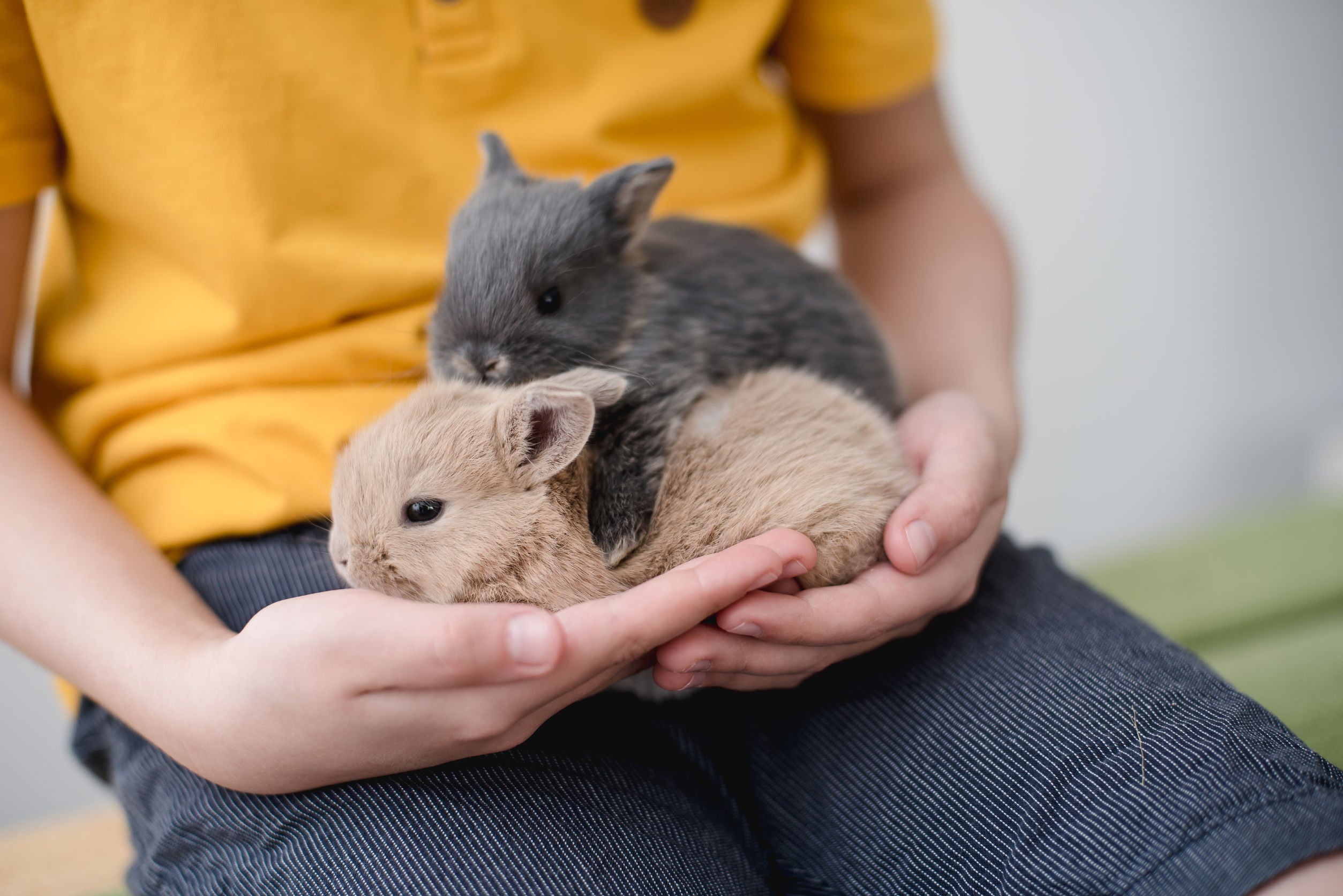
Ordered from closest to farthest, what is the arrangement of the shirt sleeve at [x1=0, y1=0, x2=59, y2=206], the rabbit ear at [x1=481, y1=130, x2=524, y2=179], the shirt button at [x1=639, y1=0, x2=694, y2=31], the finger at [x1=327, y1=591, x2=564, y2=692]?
the finger at [x1=327, y1=591, x2=564, y2=692], the shirt sleeve at [x1=0, y1=0, x2=59, y2=206], the rabbit ear at [x1=481, y1=130, x2=524, y2=179], the shirt button at [x1=639, y1=0, x2=694, y2=31]

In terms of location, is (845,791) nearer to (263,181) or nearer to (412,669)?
(412,669)

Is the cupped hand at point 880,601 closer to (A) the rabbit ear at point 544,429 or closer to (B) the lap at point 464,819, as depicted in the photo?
(B) the lap at point 464,819

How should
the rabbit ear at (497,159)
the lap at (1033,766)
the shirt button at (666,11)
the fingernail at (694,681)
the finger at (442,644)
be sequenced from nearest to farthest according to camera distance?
the finger at (442,644) → the lap at (1033,766) → the fingernail at (694,681) → the rabbit ear at (497,159) → the shirt button at (666,11)

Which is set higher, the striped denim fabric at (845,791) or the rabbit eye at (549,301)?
the rabbit eye at (549,301)

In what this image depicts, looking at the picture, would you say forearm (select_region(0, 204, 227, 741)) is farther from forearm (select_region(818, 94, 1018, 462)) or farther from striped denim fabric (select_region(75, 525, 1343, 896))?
forearm (select_region(818, 94, 1018, 462))

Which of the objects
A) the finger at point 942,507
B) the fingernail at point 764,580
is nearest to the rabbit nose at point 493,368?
the fingernail at point 764,580

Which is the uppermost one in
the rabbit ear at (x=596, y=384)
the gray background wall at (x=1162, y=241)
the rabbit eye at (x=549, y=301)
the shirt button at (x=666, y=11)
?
the shirt button at (x=666, y=11)

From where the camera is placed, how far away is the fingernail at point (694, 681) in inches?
53.3

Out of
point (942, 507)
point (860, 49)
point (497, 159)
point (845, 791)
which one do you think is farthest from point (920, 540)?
point (860, 49)

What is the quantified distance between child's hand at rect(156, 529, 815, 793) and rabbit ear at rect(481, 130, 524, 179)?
0.83m

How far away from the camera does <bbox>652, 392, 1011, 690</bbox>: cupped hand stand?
4.35 feet

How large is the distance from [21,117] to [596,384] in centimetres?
115

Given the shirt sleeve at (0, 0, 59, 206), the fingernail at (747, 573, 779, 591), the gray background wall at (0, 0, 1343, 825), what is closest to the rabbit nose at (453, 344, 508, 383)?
the fingernail at (747, 573, 779, 591)

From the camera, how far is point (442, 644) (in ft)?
3.75
